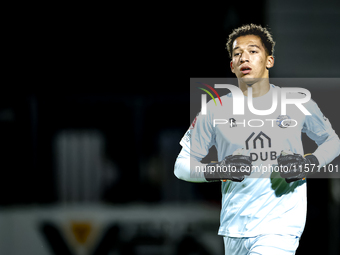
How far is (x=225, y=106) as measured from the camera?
319 centimetres

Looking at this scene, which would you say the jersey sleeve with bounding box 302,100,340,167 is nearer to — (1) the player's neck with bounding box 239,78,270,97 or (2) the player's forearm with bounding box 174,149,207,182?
(1) the player's neck with bounding box 239,78,270,97

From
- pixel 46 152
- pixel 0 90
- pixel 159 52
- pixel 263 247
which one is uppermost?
pixel 159 52

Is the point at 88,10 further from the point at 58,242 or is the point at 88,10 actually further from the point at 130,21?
the point at 58,242

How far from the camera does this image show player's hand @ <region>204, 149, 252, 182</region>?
2.75 m

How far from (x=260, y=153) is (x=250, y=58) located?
2.38 feet

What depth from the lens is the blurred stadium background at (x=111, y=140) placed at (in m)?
4.47

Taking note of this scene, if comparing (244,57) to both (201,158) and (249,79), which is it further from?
(201,158)

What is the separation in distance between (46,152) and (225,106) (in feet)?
8.15

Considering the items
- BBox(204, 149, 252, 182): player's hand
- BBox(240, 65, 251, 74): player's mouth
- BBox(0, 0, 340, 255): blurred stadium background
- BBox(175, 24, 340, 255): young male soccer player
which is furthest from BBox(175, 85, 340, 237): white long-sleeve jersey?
BBox(0, 0, 340, 255): blurred stadium background

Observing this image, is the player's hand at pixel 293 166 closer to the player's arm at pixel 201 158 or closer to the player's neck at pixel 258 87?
the player's arm at pixel 201 158

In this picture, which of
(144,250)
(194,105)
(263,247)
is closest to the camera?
(263,247)

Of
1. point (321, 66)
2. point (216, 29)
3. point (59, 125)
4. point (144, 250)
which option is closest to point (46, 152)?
point (59, 125)

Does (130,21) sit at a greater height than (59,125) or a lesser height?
greater

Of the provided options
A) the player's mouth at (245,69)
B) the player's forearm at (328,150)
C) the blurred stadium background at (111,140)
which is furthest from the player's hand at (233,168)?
the blurred stadium background at (111,140)
